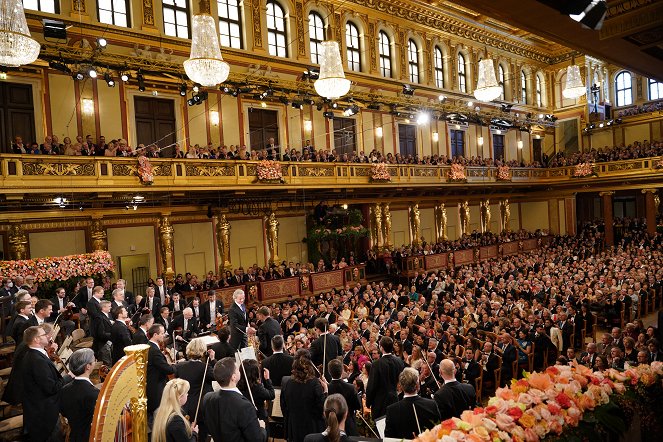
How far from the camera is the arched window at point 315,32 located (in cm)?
2234

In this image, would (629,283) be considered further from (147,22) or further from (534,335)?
(147,22)

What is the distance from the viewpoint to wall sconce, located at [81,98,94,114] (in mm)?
16250

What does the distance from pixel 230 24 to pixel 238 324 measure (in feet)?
50.6

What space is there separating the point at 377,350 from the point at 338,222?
1315cm

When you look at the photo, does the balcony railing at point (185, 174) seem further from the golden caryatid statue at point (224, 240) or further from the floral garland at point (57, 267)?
the floral garland at point (57, 267)

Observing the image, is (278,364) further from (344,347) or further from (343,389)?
(344,347)

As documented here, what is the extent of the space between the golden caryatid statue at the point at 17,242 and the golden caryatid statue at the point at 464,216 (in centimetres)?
2211

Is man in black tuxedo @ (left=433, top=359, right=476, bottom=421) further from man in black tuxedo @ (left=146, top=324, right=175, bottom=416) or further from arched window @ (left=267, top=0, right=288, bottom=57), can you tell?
arched window @ (left=267, top=0, right=288, bottom=57)

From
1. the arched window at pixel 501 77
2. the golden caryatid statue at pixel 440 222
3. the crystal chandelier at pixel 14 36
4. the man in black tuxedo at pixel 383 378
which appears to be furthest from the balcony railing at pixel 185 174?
the man in black tuxedo at pixel 383 378

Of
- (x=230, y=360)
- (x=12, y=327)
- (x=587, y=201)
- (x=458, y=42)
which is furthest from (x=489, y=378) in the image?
(x=587, y=201)

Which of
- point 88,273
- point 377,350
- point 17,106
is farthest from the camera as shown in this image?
point 17,106

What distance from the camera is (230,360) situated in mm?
4121

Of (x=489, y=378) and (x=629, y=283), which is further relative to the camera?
(x=629, y=283)

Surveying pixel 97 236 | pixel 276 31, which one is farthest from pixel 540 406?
pixel 276 31
